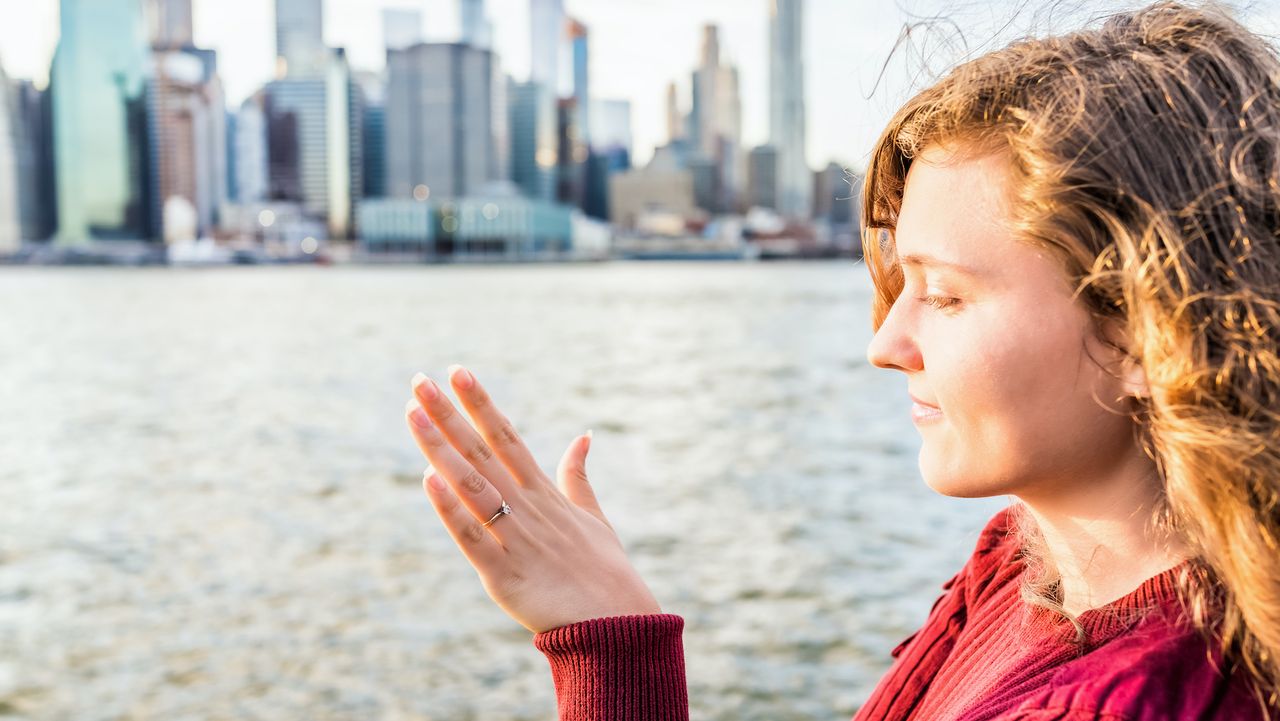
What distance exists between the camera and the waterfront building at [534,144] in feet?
609

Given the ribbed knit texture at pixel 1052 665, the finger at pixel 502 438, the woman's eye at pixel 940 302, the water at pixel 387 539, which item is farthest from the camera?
the water at pixel 387 539

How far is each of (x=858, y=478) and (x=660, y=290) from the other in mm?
72248

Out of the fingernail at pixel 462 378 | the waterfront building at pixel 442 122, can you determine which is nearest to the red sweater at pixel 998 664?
the fingernail at pixel 462 378

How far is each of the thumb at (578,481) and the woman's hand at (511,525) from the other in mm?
124

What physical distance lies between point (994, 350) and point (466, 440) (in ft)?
A: 2.25

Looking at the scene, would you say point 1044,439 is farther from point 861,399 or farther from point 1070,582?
point 861,399

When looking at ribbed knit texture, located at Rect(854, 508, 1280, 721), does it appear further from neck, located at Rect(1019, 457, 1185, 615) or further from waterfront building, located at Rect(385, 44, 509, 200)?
waterfront building, located at Rect(385, 44, 509, 200)

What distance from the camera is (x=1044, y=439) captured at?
1.19m

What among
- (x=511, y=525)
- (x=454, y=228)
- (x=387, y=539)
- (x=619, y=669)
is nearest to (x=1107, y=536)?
(x=619, y=669)

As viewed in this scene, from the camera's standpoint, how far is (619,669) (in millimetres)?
1454

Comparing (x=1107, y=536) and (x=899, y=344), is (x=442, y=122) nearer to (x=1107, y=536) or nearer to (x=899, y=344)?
(x=899, y=344)

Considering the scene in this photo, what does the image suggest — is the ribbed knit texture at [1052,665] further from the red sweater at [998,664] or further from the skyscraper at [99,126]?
the skyscraper at [99,126]

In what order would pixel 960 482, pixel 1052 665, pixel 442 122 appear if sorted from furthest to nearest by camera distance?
1. pixel 442 122
2. pixel 960 482
3. pixel 1052 665

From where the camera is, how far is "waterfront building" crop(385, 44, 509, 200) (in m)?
174
